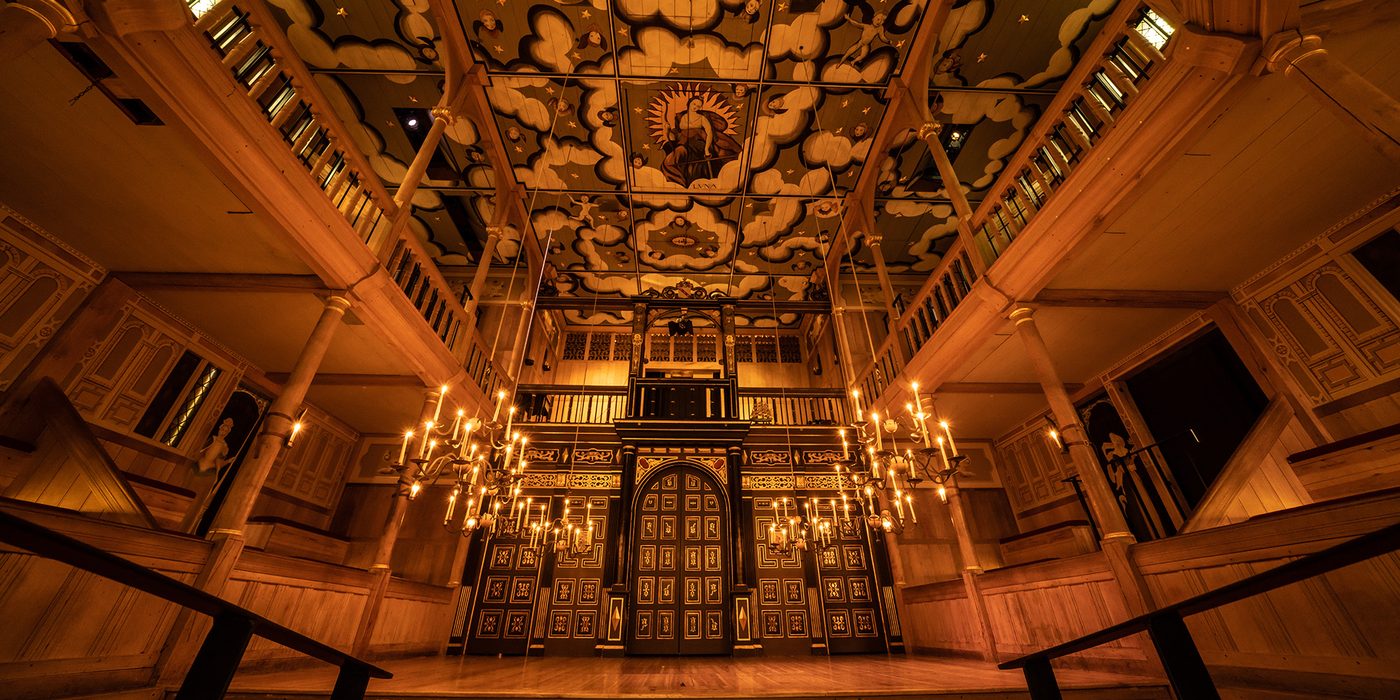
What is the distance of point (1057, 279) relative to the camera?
545cm

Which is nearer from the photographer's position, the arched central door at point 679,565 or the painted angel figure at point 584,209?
the arched central door at point 679,565

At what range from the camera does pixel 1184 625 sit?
1.66 m

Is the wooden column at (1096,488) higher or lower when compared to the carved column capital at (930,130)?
lower

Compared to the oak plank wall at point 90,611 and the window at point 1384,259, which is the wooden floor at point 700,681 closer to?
the oak plank wall at point 90,611

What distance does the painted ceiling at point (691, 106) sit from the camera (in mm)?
6812

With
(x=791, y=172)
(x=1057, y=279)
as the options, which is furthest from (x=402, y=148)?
(x=1057, y=279)

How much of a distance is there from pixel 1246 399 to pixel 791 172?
22.6 feet

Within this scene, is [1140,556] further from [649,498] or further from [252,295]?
[252,295]

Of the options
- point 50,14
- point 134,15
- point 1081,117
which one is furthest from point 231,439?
point 1081,117

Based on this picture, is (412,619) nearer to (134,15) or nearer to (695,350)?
(695,350)

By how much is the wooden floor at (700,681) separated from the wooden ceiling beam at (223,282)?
3882mm

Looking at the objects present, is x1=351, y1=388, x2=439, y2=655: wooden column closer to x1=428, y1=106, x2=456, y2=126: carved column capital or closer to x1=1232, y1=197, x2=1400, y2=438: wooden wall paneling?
x1=428, y1=106, x2=456, y2=126: carved column capital

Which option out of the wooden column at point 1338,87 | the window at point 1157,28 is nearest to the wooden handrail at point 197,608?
the wooden column at point 1338,87

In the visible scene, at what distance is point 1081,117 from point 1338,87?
244 centimetres
